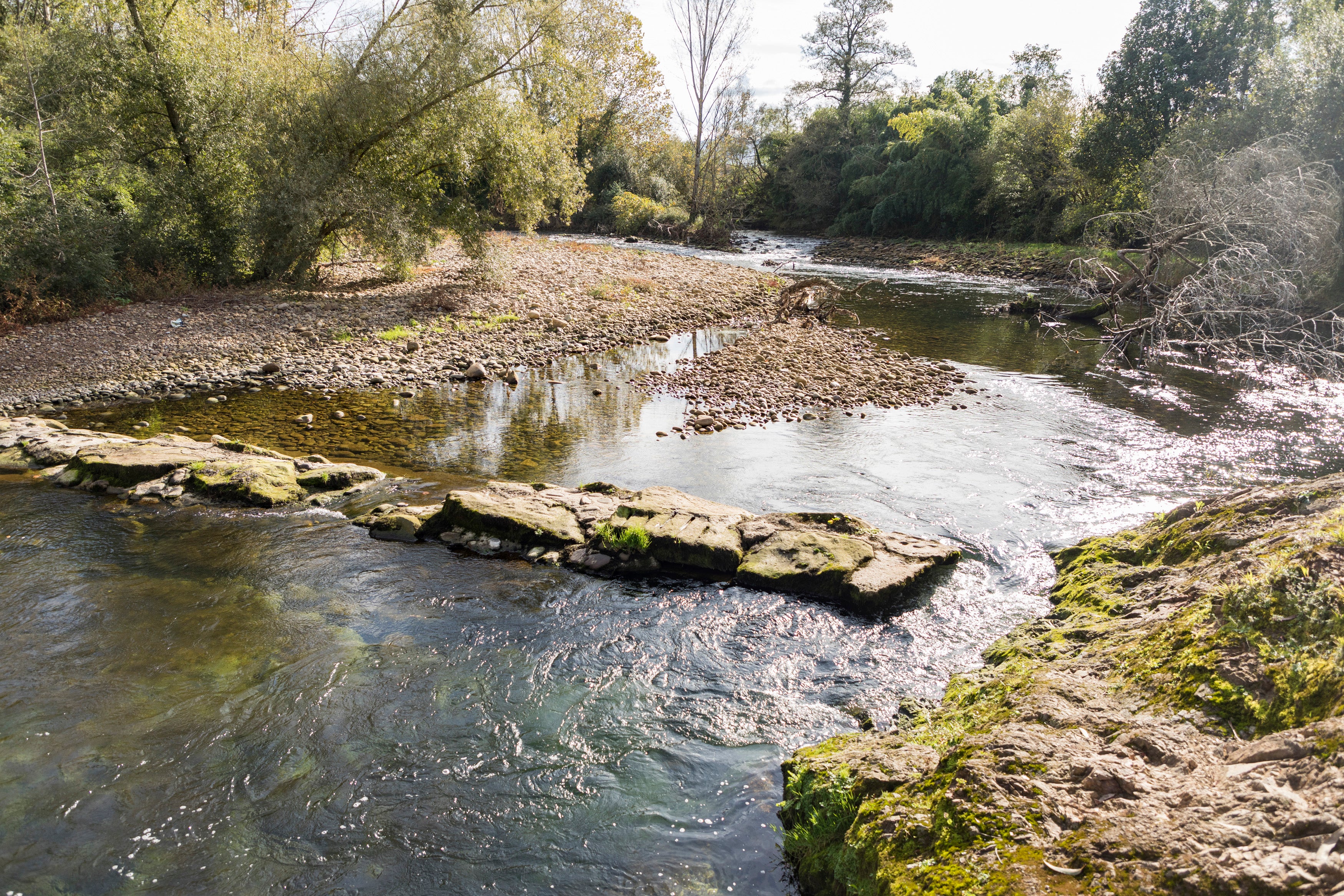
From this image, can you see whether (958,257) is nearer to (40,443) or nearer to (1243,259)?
(1243,259)

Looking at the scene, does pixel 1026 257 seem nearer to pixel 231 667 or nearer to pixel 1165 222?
pixel 1165 222

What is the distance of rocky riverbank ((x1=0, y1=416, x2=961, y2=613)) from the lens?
6555mm

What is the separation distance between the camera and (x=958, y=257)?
119ft

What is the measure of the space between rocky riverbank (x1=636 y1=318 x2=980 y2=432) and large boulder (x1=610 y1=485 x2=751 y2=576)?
3708 millimetres

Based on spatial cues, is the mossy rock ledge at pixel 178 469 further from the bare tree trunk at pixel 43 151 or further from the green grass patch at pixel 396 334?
the bare tree trunk at pixel 43 151

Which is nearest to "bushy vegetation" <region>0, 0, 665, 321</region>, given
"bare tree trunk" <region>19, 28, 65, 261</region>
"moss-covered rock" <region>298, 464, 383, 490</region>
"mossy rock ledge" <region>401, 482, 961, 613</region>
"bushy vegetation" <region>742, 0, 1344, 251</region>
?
"bare tree trunk" <region>19, 28, 65, 261</region>

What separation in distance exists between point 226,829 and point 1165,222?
651 inches

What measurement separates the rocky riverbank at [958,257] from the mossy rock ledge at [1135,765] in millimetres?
27391

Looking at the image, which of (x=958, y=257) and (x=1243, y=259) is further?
(x=958, y=257)

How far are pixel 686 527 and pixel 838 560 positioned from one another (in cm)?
159

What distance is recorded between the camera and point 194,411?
1178 cm

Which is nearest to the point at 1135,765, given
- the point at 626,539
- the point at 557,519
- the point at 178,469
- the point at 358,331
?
the point at 626,539

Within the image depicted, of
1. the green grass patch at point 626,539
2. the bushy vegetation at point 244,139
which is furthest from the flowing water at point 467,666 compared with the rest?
the bushy vegetation at point 244,139

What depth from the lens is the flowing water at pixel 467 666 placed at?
3721mm
